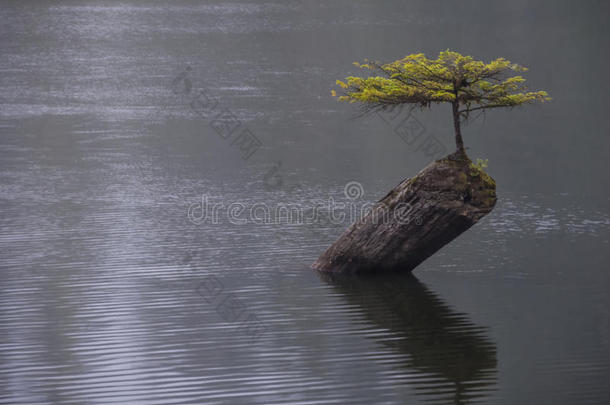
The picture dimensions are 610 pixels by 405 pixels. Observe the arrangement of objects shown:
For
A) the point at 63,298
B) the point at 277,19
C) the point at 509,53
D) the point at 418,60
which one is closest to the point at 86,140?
the point at 63,298

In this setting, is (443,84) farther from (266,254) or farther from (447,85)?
(266,254)

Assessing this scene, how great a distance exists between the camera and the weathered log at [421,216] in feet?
54.5

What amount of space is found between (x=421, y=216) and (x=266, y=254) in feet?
14.6

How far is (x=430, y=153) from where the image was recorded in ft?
109

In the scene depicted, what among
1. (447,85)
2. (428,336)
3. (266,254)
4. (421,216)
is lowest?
(428,336)

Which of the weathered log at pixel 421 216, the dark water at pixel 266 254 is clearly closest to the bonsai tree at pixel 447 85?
the weathered log at pixel 421 216

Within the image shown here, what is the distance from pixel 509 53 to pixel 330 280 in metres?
41.6

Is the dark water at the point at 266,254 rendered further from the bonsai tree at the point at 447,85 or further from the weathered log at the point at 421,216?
the bonsai tree at the point at 447,85

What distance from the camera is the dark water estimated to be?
13.5 meters

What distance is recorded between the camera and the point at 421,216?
1680cm

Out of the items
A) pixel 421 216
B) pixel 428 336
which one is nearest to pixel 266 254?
pixel 421 216

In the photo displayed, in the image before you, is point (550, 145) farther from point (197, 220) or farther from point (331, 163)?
point (197, 220)

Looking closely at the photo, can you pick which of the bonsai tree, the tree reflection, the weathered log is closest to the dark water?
the tree reflection

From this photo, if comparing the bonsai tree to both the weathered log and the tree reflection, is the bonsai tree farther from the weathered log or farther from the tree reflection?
the tree reflection
